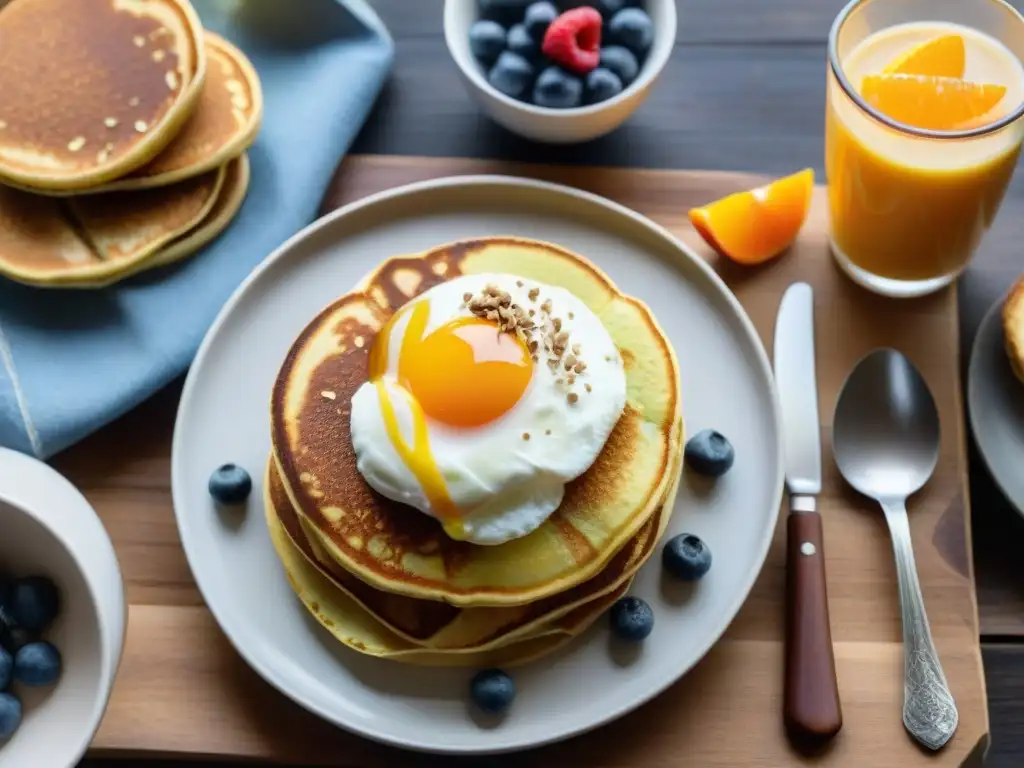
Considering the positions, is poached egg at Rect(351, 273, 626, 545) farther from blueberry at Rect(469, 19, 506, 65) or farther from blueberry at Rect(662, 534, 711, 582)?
blueberry at Rect(469, 19, 506, 65)

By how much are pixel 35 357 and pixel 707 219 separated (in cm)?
122

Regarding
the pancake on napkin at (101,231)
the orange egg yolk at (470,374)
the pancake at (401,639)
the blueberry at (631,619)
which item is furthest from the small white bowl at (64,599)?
the blueberry at (631,619)

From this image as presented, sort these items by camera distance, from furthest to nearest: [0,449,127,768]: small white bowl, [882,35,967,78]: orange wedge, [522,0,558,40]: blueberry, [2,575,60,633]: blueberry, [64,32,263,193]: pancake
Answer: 1. [522,0,558,40]: blueberry
2. [64,32,263,193]: pancake
3. [882,35,967,78]: orange wedge
4. [2,575,60,633]: blueberry
5. [0,449,127,768]: small white bowl

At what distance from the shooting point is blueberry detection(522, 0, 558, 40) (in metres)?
1.96

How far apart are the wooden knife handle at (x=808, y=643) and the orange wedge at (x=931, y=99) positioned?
0.67 m

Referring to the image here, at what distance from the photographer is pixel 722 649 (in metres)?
1.68

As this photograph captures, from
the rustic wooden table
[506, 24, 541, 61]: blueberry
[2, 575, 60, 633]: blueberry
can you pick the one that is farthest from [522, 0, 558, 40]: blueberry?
[2, 575, 60, 633]: blueberry

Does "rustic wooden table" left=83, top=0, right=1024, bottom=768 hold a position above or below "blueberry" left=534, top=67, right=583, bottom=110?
below

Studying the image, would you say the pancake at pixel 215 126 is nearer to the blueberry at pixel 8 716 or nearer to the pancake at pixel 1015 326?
the blueberry at pixel 8 716

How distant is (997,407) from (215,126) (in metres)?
1.47

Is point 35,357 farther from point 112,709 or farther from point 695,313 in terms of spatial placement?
point 695,313

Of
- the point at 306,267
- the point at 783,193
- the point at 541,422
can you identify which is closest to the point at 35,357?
the point at 306,267

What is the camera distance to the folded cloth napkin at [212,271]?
1.80 meters

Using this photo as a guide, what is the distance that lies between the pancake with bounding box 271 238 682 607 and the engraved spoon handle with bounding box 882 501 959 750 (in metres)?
0.42
